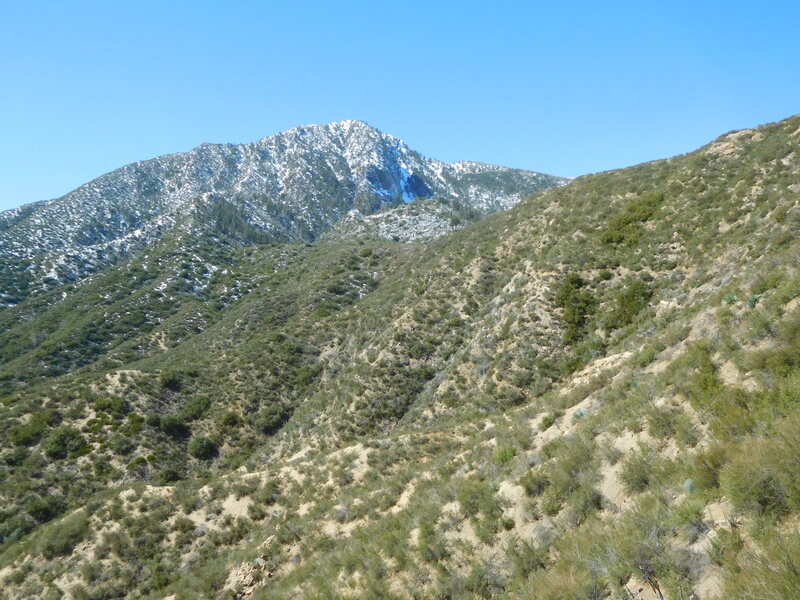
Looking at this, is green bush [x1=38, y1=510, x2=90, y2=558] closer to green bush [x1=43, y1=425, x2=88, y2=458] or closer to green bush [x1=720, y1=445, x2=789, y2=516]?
green bush [x1=43, y1=425, x2=88, y2=458]

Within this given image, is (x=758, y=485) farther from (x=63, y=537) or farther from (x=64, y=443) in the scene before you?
(x=64, y=443)

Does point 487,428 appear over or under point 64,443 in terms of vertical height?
under

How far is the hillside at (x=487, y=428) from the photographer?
270 inches

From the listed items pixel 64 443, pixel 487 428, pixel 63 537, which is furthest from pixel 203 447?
pixel 487 428

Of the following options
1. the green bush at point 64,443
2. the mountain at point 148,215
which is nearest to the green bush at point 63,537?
the green bush at point 64,443

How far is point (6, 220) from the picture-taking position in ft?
436

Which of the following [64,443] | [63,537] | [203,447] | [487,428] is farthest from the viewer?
[203,447]

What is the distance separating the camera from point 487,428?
57.3ft

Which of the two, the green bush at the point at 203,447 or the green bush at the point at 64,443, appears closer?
the green bush at the point at 64,443

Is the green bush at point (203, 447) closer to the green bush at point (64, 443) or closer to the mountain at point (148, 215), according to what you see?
the green bush at point (64, 443)

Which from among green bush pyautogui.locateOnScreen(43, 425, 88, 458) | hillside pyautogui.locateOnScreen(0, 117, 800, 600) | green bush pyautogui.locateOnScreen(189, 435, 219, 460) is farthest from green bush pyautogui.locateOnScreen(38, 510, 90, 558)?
green bush pyautogui.locateOnScreen(189, 435, 219, 460)

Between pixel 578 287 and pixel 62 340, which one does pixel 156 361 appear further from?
pixel 578 287

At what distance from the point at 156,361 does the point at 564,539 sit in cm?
5214

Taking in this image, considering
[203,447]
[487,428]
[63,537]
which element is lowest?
[203,447]
